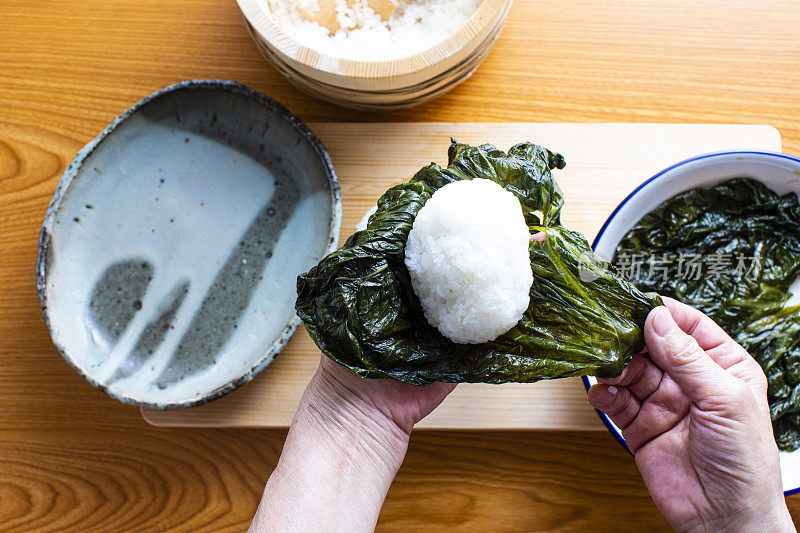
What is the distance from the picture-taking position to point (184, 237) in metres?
2.35

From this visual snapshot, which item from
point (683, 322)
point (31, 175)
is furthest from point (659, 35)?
point (31, 175)

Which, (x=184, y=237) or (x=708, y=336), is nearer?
(x=708, y=336)

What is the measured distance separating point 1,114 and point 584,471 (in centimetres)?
275

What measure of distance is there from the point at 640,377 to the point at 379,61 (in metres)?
1.30

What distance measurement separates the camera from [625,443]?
6.20ft

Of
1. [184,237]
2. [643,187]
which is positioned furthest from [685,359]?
[184,237]

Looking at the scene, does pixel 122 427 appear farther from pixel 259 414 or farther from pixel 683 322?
pixel 683 322

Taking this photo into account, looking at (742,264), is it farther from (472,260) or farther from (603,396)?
(472,260)

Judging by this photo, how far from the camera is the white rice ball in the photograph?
1.44 m

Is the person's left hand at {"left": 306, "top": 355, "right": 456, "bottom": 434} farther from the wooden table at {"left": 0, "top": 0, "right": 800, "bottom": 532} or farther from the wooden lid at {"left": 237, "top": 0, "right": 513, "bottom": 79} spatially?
the wooden lid at {"left": 237, "top": 0, "right": 513, "bottom": 79}

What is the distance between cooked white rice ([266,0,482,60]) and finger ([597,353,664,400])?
1241 mm

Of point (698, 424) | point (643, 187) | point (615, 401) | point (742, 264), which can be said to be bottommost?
point (615, 401)

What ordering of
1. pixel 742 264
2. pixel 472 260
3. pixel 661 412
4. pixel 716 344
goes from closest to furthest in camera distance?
1. pixel 472 260
2. pixel 716 344
3. pixel 661 412
4. pixel 742 264

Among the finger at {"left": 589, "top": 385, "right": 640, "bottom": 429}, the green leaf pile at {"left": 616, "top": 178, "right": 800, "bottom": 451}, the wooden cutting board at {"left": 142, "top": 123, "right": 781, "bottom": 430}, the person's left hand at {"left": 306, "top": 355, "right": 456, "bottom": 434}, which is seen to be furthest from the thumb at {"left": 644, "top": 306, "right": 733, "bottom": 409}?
the person's left hand at {"left": 306, "top": 355, "right": 456, "bottom": 434}
